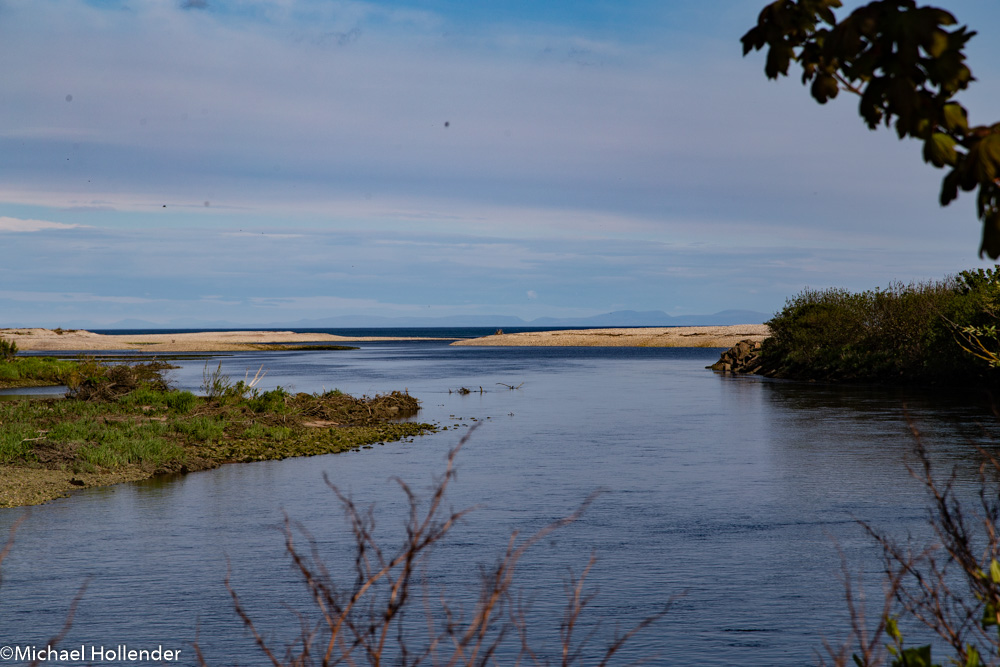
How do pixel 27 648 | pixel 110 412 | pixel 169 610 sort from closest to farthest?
pixel 27 648
pixel 169 610
pixel 110 412

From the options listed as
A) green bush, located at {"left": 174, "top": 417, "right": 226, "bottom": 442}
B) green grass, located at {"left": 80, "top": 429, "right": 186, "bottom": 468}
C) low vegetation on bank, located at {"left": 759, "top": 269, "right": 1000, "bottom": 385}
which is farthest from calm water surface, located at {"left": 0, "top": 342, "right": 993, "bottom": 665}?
low vegetation on bank, located at {"left": 759, "top": 269, "right": 1000, "bottom": 385}

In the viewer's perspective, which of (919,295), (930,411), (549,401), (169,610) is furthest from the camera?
(919,295)

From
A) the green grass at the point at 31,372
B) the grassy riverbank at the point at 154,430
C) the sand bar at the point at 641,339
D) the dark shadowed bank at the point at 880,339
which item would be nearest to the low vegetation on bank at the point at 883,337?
the dark shadowed bank at the point at 880,339

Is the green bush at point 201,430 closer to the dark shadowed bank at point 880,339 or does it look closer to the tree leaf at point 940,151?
the tree leaf at point 940,151

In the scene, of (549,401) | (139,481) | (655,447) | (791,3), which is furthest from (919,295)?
(791,3)

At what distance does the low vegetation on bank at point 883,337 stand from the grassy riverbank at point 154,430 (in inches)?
1080

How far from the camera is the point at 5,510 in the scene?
17578 mm

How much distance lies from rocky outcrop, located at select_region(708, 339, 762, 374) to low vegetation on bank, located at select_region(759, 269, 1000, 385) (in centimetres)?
91

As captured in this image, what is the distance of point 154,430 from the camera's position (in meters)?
25.4

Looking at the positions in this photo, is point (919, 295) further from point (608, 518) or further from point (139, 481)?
point (139, 481)

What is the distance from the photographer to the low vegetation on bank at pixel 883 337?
152 feet

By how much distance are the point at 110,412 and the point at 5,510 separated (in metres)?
12.0

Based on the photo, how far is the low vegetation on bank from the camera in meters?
46.3

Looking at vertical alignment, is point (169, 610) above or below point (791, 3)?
below
